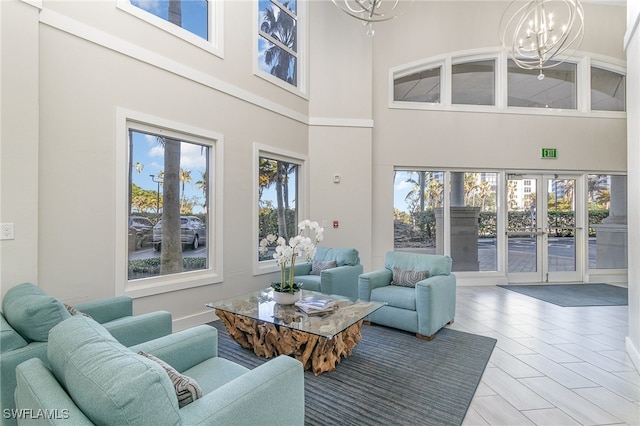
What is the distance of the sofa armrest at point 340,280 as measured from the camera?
4109 mm

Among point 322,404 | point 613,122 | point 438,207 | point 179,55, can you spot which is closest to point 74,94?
point 179,55

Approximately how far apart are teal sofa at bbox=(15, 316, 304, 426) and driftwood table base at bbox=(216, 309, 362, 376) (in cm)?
105

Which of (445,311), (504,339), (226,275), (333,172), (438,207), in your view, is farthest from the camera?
(438,207)

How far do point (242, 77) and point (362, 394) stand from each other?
4.08 meters

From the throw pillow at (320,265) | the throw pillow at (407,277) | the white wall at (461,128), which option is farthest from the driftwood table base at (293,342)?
the white wall at (461,128)

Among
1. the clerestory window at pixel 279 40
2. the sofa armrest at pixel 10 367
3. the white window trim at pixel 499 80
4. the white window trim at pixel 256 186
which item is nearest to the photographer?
the sofa armrest at pixel 10 367

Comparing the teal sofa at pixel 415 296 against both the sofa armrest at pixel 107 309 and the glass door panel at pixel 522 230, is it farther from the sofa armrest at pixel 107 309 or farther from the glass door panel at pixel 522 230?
the glass door panel at pixel 522 230

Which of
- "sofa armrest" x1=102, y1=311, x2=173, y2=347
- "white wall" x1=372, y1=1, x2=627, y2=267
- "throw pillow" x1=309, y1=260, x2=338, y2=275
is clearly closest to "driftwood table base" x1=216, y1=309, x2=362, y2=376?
"sofa armrest" x1=102, y1=311, x2=173, y2=347

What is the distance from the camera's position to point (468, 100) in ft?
20.5

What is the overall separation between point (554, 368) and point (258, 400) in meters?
2.82

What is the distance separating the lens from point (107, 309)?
8.45ft

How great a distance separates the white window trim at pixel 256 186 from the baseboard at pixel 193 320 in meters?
0.86

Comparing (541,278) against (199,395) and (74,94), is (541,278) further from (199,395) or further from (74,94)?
(74,94)

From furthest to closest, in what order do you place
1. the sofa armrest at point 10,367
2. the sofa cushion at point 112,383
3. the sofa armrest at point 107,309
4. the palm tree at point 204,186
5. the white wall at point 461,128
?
1. the white wall at point 461,128
2. the palm tree at point 204,186
3. the sofa armrest at point 107,309
4. the sofa armrest at point 10,367
5. the sofa cushion at point 112,383
